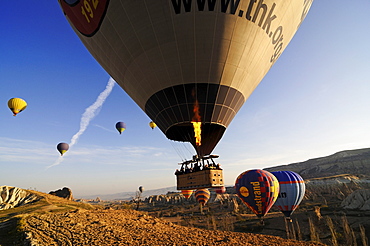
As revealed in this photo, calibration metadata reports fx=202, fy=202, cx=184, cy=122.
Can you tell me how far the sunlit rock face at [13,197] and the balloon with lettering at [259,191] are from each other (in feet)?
79.9

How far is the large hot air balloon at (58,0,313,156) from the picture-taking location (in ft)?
36.1

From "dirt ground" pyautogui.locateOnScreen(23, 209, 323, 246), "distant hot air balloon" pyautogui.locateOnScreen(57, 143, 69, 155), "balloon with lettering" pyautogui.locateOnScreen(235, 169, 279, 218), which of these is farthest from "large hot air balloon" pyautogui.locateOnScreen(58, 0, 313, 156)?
"distant hot air balloon" pyautogui.locateOnScreen(57, 143, 69, 155)

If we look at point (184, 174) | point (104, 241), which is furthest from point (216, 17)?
point (104, 241)

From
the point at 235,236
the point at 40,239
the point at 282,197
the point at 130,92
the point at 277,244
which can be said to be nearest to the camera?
the point at 40,239

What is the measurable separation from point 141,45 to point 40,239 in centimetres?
1083

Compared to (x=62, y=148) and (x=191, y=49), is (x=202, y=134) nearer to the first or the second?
(x=191, y=49)

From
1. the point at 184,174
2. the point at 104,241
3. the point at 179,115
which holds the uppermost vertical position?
the point at 179,115

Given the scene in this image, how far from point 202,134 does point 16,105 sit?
1492 inches

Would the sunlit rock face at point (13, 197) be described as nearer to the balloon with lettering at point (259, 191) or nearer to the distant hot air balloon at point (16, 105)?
the distant hot air balloon at point (16, 105)

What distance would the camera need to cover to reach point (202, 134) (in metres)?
14.2

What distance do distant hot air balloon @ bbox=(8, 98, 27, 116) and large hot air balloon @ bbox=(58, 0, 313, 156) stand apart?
3101 cm

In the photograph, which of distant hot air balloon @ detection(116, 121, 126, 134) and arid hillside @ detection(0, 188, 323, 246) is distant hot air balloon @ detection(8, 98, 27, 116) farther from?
arid hillside @ detection(0, 188, 323, 246)

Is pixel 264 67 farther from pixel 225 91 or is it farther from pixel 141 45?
pixel 141 45

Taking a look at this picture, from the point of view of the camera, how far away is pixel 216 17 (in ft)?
35.9
